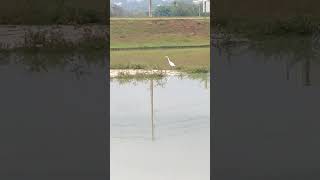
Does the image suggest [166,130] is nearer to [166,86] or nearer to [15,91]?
[15,91]

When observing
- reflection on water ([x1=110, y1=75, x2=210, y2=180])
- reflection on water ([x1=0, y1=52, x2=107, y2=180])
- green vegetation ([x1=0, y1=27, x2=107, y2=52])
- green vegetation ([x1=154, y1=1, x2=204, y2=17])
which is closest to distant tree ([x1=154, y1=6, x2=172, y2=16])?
green vegetation ([x1=154, y1=1, x2=204, y2=17])

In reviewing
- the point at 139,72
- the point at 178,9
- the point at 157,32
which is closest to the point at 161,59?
the point at 139,72

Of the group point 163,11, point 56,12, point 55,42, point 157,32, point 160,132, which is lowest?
point 160,132

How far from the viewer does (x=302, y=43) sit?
30.5 ft

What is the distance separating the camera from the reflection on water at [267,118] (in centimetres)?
310

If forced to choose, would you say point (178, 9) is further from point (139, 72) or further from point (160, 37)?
point (139, 72)

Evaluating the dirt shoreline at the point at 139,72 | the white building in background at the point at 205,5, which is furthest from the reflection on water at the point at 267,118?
the white building in background at the point at 205,5

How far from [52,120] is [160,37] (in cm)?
668

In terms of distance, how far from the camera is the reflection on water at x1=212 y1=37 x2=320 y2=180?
10.2 feet

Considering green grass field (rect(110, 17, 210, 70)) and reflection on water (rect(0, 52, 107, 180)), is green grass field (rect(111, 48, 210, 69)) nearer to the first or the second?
green grass field (rect(110, 17, 210, 70))

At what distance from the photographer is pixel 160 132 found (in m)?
4.09

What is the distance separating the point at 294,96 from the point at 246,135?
1467mm

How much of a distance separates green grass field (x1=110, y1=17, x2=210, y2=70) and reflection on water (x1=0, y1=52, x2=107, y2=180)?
6.01ft

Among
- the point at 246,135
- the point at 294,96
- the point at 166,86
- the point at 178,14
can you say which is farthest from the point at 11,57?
the point at 178,14
